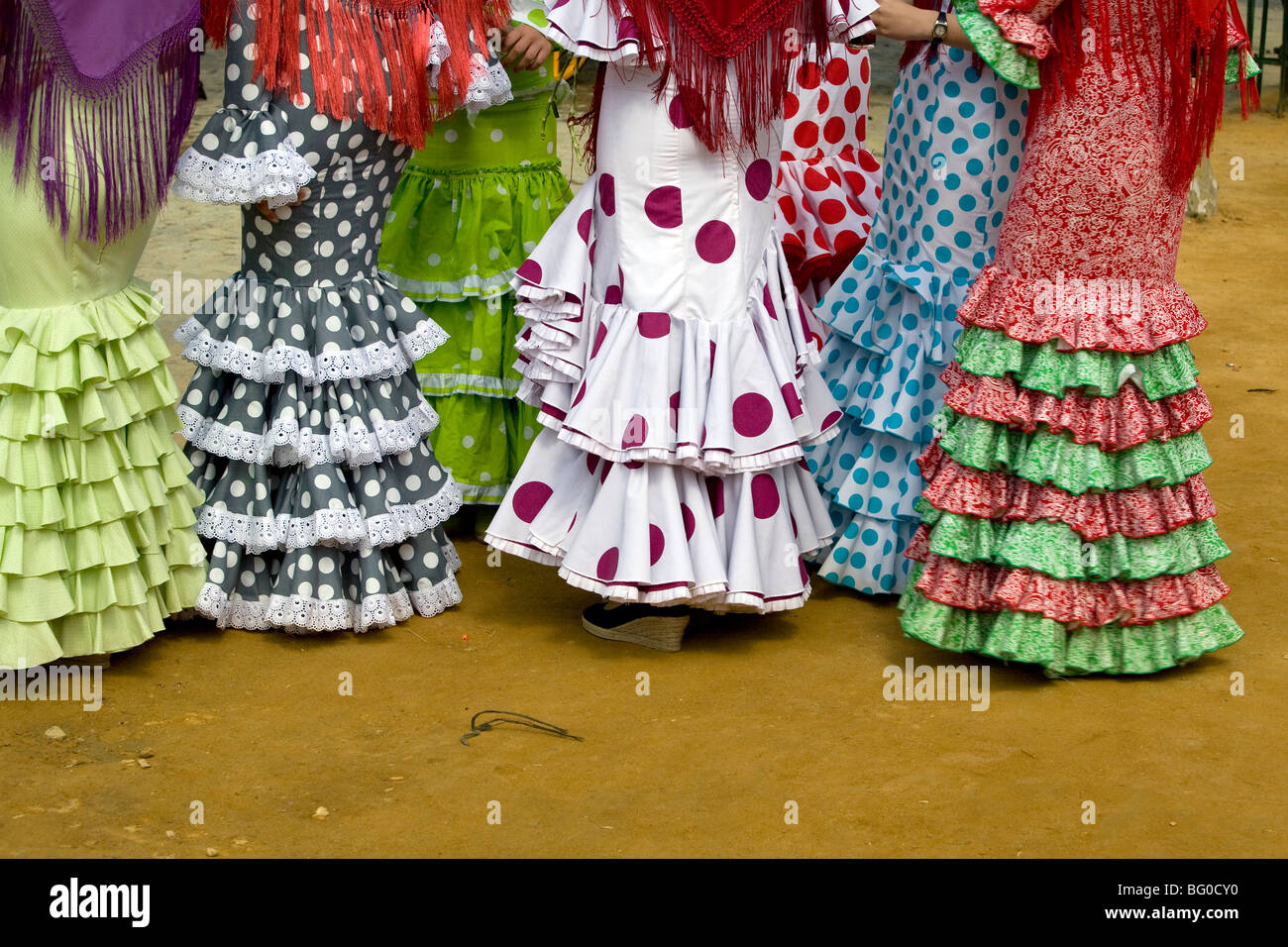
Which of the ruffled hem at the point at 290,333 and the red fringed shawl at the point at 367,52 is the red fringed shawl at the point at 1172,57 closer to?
the red fringed shawl at the point at 367,52

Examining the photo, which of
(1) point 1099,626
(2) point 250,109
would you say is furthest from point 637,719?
(2) point 250,109

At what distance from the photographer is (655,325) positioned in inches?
152

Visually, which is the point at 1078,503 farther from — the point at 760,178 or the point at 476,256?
Answer: the point at 476,256

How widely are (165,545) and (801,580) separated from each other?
5.37 ft

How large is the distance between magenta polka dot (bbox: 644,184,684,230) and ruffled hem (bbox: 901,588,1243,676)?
1129 mm

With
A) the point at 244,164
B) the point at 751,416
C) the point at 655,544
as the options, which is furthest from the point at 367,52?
the point at 655,544

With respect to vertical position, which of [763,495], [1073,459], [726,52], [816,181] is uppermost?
[726,52]

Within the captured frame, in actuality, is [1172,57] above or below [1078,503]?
above

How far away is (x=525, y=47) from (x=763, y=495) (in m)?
1.41

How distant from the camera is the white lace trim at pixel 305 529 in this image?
3979mm

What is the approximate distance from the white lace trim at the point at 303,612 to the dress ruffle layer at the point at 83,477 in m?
0.19

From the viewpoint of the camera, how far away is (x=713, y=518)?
13.1 ft

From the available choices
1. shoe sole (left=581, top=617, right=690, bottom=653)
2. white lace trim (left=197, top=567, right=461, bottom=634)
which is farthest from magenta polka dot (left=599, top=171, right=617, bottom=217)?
white lace trim (left=197, top=567, right=461, bottom=634)

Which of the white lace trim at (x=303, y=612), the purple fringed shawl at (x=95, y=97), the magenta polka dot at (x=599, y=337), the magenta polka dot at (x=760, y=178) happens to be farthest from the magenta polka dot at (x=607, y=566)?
the purple fringed shawl at (x=95, y=97)
